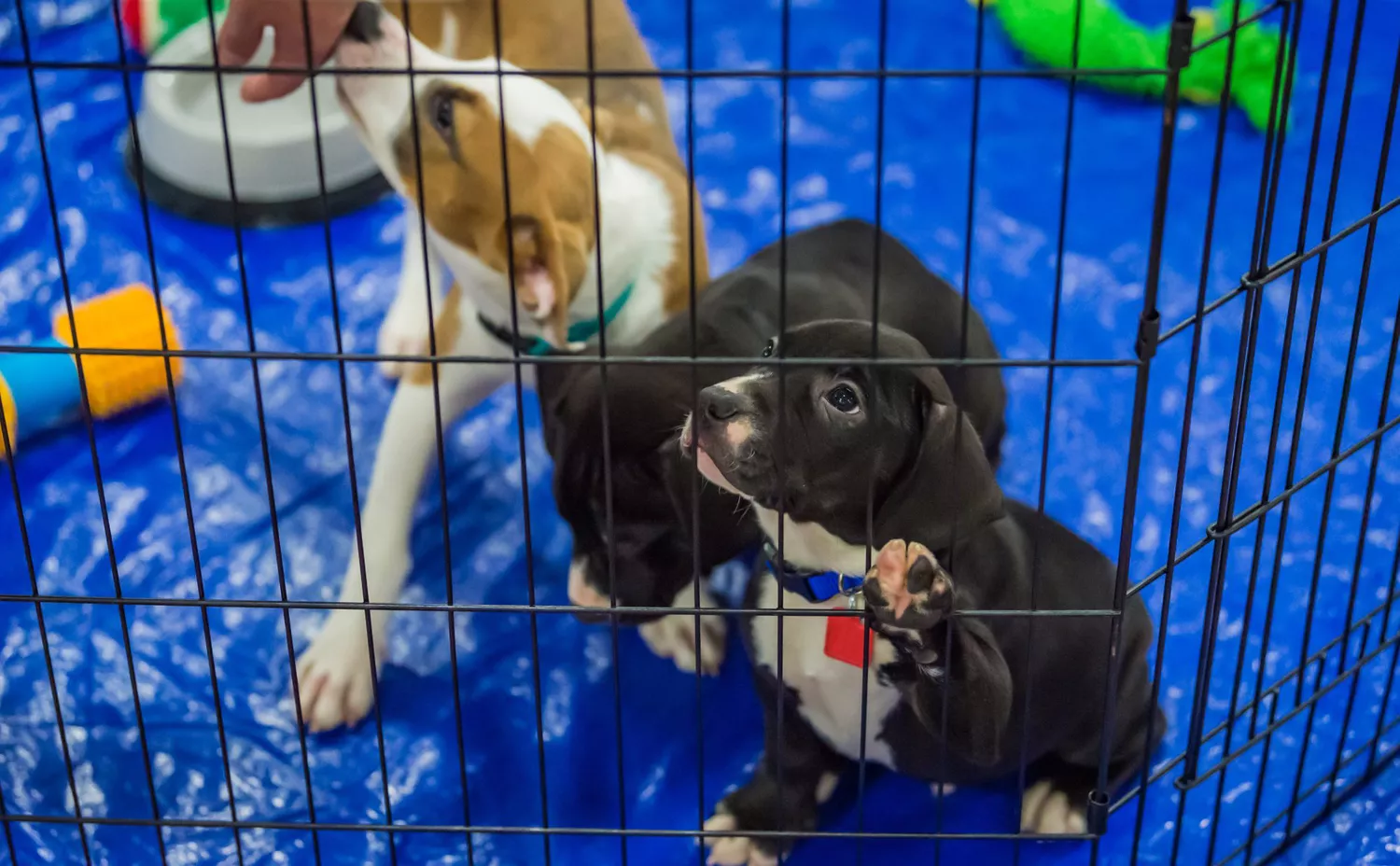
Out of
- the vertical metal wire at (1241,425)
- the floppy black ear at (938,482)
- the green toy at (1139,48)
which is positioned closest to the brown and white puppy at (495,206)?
the floppy black ear at (938,482)

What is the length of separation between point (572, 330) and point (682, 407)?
1.02 ft

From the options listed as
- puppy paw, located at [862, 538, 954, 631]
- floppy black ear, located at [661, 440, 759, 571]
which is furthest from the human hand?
puppy paw, located at [862, 538, 954, 631]

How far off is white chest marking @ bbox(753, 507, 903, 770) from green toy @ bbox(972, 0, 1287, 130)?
1.78 m

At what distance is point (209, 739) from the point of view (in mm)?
1955

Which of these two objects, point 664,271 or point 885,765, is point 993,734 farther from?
point 664,271

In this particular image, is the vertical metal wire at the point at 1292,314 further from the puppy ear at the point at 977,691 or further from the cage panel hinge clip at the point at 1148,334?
the puppy ear at the point at 977,691

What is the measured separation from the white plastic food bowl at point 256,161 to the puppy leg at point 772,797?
4.79 feet

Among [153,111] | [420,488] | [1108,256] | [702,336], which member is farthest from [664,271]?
[153,111]

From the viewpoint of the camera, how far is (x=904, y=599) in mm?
1325

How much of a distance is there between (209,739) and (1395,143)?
7.81ft

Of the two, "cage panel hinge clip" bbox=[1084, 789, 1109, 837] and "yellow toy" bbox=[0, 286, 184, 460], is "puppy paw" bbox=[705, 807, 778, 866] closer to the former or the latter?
"cage panel hinge clip" bbox=[1084, 789, 1109, 837]

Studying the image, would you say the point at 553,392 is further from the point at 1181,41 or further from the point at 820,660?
the point at 1181,41

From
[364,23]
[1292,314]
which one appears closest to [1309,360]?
[1292,314]

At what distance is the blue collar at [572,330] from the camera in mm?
2049
